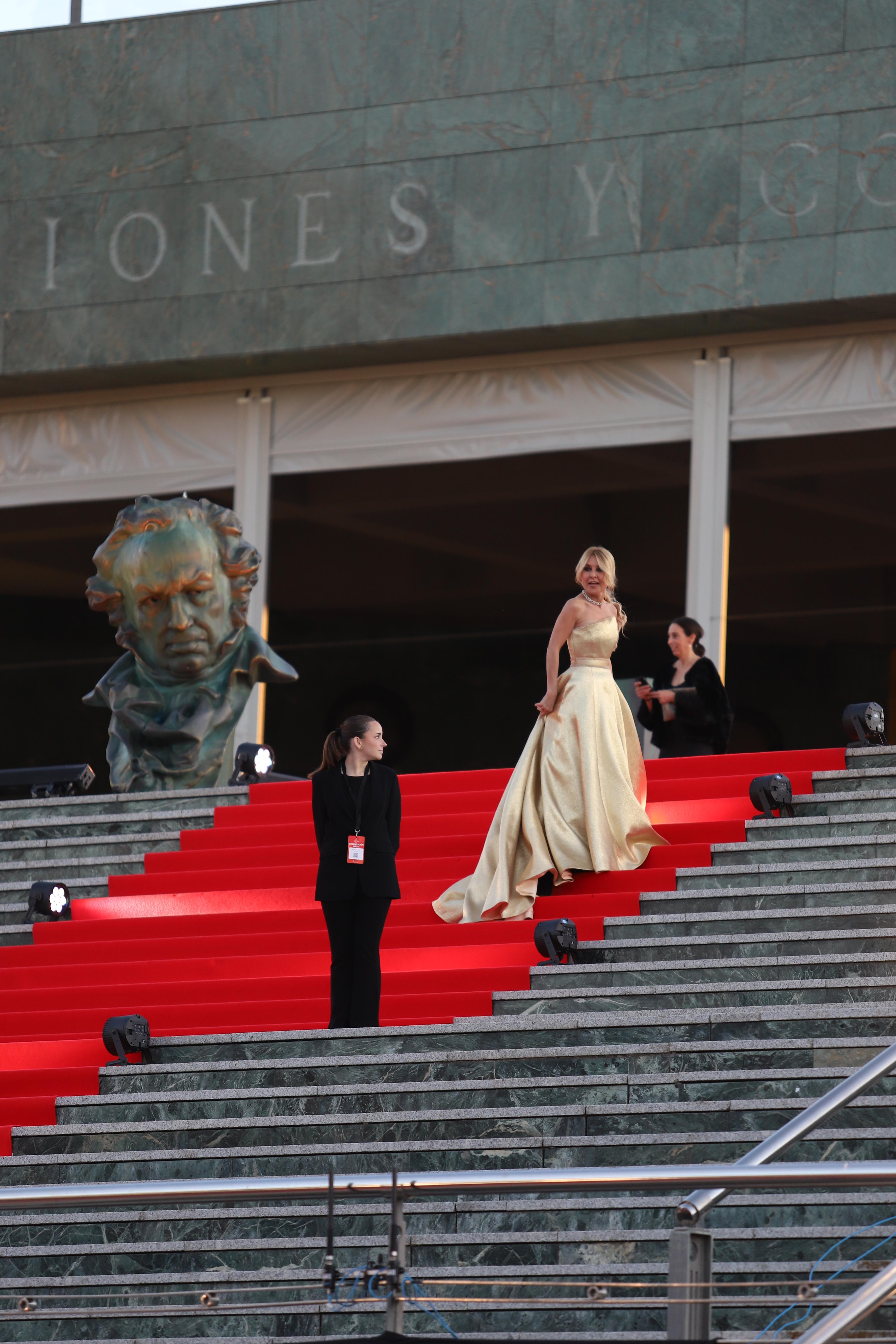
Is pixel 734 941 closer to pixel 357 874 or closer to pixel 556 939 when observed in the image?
pixel 556 939

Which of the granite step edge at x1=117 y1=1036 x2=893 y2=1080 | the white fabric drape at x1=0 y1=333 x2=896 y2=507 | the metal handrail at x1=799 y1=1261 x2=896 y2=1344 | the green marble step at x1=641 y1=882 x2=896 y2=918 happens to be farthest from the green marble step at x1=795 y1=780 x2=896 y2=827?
the white fabric drape at x1=0 y1=333 x2=896 y2=507

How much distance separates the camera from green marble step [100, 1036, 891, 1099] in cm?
776

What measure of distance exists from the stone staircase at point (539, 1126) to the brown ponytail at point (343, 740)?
3.59 ft

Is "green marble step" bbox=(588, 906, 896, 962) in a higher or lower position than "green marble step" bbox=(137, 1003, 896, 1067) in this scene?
higher

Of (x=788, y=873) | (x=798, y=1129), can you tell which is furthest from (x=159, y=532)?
(x=798, y=1129)

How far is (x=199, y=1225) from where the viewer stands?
768cm

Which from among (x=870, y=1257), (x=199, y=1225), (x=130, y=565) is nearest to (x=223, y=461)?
(x=130, y=565)

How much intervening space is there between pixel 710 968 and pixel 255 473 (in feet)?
31.2

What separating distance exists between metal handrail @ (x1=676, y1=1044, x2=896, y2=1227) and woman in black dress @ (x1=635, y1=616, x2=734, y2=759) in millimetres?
5964

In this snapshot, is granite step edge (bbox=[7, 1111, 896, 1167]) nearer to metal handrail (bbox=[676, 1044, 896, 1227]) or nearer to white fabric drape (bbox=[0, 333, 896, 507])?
metal handrail (bbox=[676, 1044, 896, 1227])

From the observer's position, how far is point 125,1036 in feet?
29.5

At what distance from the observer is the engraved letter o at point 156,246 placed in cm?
1717

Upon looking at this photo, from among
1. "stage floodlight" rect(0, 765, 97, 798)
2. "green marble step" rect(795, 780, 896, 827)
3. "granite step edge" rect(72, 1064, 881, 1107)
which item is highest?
"stage floodlight" rect(0, 765, 97, 798)

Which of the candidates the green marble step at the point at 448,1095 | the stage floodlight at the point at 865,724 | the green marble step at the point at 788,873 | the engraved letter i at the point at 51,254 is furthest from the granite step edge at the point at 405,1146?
the engraved letter i at the point at 51,254
